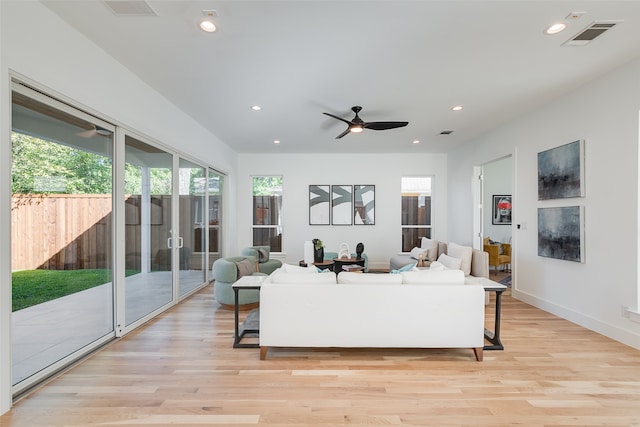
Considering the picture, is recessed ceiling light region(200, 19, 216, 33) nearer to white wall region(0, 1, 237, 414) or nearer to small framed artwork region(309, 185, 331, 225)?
white wall region(0, 1, 237, 414)

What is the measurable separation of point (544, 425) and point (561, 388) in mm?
579

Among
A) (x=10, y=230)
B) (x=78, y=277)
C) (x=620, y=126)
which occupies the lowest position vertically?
(x=78, y=277)

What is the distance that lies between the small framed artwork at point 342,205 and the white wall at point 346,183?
13cm

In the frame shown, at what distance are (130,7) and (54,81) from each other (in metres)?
0.87

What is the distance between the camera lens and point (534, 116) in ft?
14.1

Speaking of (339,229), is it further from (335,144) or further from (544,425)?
(544,425)

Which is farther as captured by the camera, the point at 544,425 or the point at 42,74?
the point at 42,74

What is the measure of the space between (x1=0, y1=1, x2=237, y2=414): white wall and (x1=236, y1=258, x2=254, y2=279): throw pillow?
1977 mm

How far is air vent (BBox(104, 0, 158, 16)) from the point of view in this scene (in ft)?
6.82

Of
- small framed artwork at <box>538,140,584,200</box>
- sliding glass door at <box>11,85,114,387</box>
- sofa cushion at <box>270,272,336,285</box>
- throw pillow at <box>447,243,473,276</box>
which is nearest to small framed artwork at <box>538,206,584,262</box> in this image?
small framed artwork at <box>538,140,584,200</box>

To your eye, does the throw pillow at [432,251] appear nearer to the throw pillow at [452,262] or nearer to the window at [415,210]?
the throw pillow at [452,262]

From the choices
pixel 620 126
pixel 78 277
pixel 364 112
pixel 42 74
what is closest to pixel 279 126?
pixel 364 112

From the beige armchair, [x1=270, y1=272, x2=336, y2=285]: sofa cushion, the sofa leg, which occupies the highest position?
[x1=270, y1=272, x2=336, y2=285]: sofa cushion

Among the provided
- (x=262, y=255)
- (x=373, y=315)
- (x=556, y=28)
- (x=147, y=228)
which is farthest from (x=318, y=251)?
(x=556, y=28)
